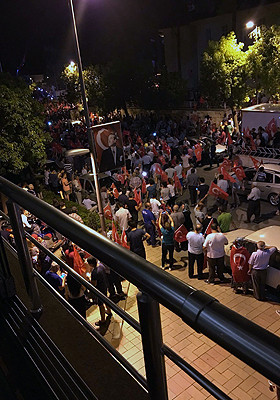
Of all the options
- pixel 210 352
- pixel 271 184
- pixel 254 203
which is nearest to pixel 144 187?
pixel 254 203

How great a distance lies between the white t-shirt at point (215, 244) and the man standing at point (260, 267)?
35.8 inches

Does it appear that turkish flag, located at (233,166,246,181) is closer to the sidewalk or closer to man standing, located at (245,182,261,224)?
man standing, located at (245,182,261,224)

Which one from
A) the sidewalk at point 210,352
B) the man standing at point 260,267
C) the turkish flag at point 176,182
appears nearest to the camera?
the sidewalk at point 210,352

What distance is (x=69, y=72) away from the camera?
129 feet

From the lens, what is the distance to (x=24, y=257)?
7.68ft

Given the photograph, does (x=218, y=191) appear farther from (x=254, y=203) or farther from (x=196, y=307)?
(x=196, y=307)

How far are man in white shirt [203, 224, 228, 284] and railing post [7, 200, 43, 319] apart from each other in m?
7.29

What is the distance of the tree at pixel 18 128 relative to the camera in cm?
1491

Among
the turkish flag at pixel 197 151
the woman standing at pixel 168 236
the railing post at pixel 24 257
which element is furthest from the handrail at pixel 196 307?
the turkish flag at pixel 197 151

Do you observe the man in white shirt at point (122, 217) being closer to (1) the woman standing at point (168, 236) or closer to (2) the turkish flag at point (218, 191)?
(1) the woman standing at point (168, 236)

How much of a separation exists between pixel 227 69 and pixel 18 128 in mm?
16469

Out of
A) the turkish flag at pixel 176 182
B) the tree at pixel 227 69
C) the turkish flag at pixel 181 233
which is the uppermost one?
the tree at pixel 227 69

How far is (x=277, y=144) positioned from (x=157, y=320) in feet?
60.1

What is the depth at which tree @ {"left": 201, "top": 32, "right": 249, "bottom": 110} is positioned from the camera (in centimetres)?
2609
